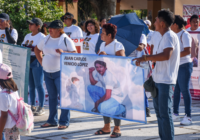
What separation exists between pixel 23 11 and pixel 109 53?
6.15 meters

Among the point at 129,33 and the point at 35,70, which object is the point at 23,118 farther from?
the point at 35,70

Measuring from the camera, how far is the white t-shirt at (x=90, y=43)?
7.95m

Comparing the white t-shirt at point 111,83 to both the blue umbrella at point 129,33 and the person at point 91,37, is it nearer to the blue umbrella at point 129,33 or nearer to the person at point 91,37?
the blue umbrella at point 129,33

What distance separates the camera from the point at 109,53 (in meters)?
5.83

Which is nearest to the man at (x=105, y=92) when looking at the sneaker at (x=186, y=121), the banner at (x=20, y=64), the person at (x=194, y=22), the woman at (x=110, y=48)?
the woman at (x=110, y=48)

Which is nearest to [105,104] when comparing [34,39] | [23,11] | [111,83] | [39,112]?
[111,83]

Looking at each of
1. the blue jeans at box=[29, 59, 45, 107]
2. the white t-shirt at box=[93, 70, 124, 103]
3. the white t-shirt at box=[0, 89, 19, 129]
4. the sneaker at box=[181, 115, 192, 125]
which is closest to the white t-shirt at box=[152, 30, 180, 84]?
the white t-shirt at box=[93, 70, 124, 103]

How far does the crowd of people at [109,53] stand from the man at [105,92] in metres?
0.06

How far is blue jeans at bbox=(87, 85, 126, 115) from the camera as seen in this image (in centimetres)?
550

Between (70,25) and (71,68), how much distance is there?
2948mm

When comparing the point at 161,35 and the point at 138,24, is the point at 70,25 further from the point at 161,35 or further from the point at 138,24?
the point at 161,35

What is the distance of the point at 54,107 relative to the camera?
668 cm

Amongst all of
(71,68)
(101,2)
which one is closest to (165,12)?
(71,68)

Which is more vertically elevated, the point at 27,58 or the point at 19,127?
the point at 27,58
